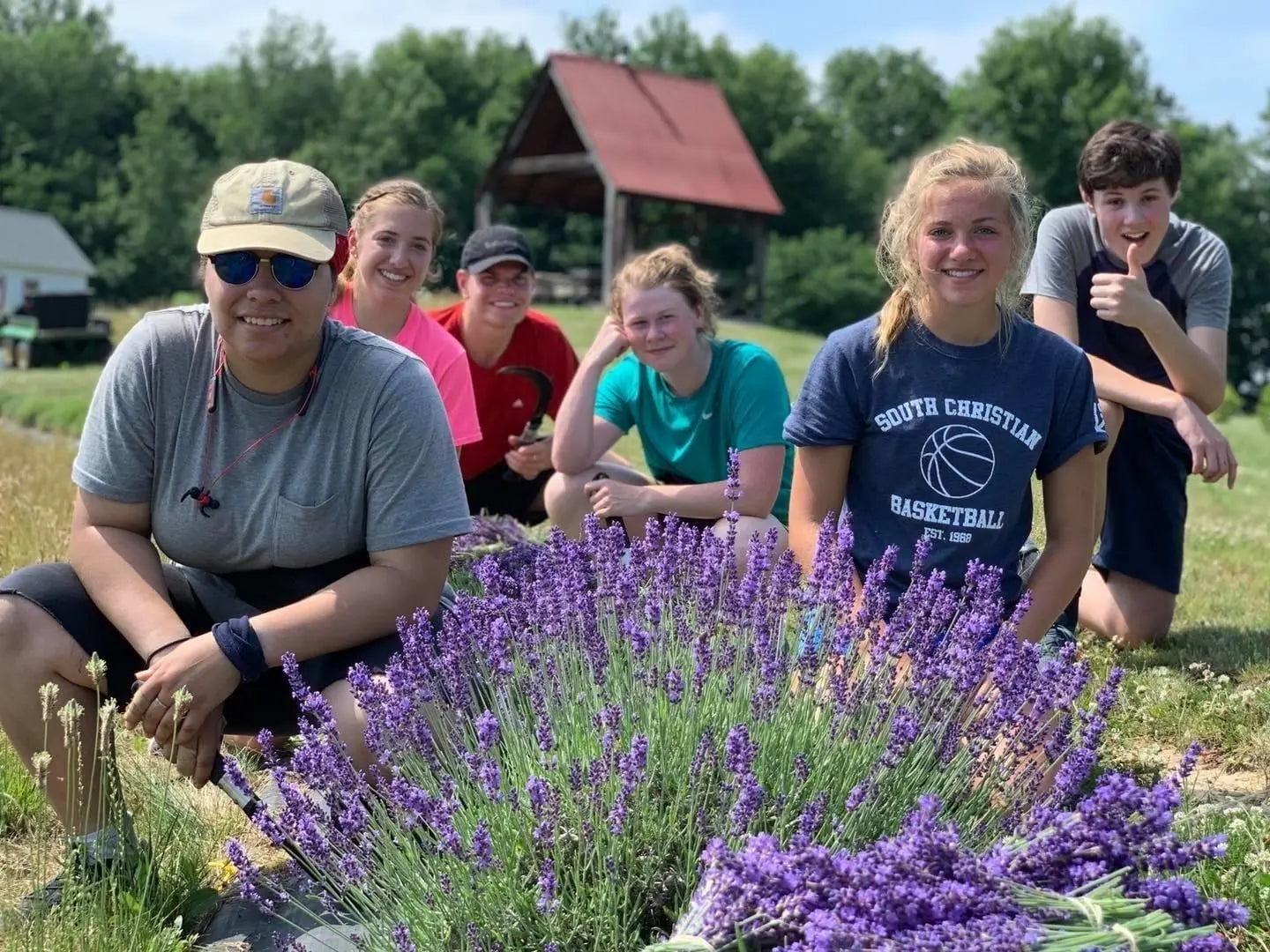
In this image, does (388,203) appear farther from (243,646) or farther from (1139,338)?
(1139,338)

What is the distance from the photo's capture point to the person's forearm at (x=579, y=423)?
16.9 ft

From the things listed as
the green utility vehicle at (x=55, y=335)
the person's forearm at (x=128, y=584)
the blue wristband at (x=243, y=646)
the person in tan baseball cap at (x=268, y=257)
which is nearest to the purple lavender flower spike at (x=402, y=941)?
the blue wristband at (x=243, y=646)

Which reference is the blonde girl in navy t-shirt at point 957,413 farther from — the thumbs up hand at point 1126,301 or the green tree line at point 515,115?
the green tree line at point 515,115

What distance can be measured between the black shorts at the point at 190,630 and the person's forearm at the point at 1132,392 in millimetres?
2896

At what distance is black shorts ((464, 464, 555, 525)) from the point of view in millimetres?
6055

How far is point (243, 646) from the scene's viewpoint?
2943 millimetres

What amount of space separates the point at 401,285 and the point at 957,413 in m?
2.31

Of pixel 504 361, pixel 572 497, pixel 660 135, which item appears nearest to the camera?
pixel 572 497

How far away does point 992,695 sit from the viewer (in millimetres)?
2814

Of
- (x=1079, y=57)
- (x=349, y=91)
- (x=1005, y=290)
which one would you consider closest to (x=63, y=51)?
(x=349, y=91)

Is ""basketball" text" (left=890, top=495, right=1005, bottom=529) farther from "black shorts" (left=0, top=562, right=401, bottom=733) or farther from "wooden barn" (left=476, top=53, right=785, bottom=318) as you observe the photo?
"wooden barn" (left=476, top=53, right=785, bottom=318)

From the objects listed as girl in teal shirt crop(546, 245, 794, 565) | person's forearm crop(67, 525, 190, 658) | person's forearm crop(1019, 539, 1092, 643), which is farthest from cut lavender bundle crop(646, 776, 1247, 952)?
girl in teal shirt crop(546, 245, 794, 565)

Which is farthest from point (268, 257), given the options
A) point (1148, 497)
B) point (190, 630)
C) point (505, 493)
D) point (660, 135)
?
point (660, 135)

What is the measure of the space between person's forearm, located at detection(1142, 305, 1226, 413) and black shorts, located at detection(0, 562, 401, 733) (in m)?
2.85
